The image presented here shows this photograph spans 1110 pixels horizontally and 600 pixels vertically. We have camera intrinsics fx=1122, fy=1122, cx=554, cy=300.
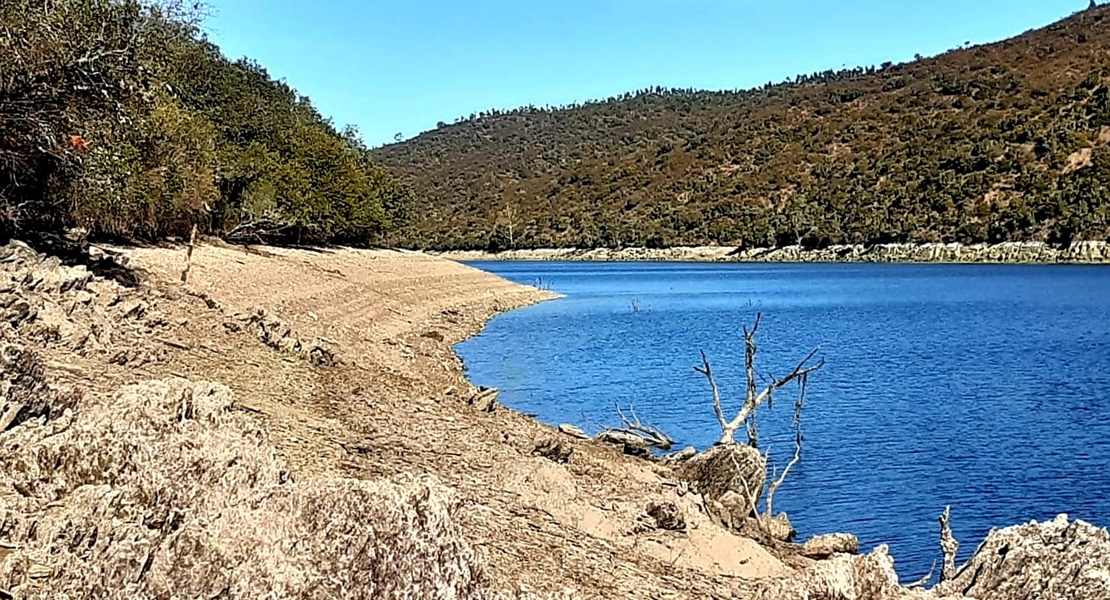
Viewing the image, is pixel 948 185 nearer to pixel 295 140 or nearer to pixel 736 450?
pixel 295 140

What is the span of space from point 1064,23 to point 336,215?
108 metres

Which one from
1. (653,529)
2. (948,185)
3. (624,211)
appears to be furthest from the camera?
(624,211)

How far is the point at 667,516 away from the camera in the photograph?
9891mm

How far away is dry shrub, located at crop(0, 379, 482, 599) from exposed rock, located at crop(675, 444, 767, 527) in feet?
23.9

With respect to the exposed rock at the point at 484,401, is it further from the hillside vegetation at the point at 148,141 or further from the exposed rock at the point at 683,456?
the hillside vegetation at the point at 148,141

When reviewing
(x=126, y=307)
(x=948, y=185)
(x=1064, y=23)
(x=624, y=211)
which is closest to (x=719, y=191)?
(x=624, y=211)

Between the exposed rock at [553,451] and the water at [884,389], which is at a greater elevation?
the exposed rock at [553,451]

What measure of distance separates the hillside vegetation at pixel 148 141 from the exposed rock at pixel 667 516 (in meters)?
9.43

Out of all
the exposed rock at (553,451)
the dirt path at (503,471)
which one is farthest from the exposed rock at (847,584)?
the exposed rock at (553,451)

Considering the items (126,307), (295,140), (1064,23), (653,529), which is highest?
(1064,23)

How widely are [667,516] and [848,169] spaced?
10226cm

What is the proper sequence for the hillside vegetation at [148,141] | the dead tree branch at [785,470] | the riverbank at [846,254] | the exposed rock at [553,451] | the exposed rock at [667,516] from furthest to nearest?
the riverbank at [846,254] < the hillside vegetation at [148,141] < the exposed rock at [553,451] < the dead tree branch at [785,470] < the exposed rock at [667,516]

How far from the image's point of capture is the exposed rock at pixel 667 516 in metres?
9.75

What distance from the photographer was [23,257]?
13.3 m
